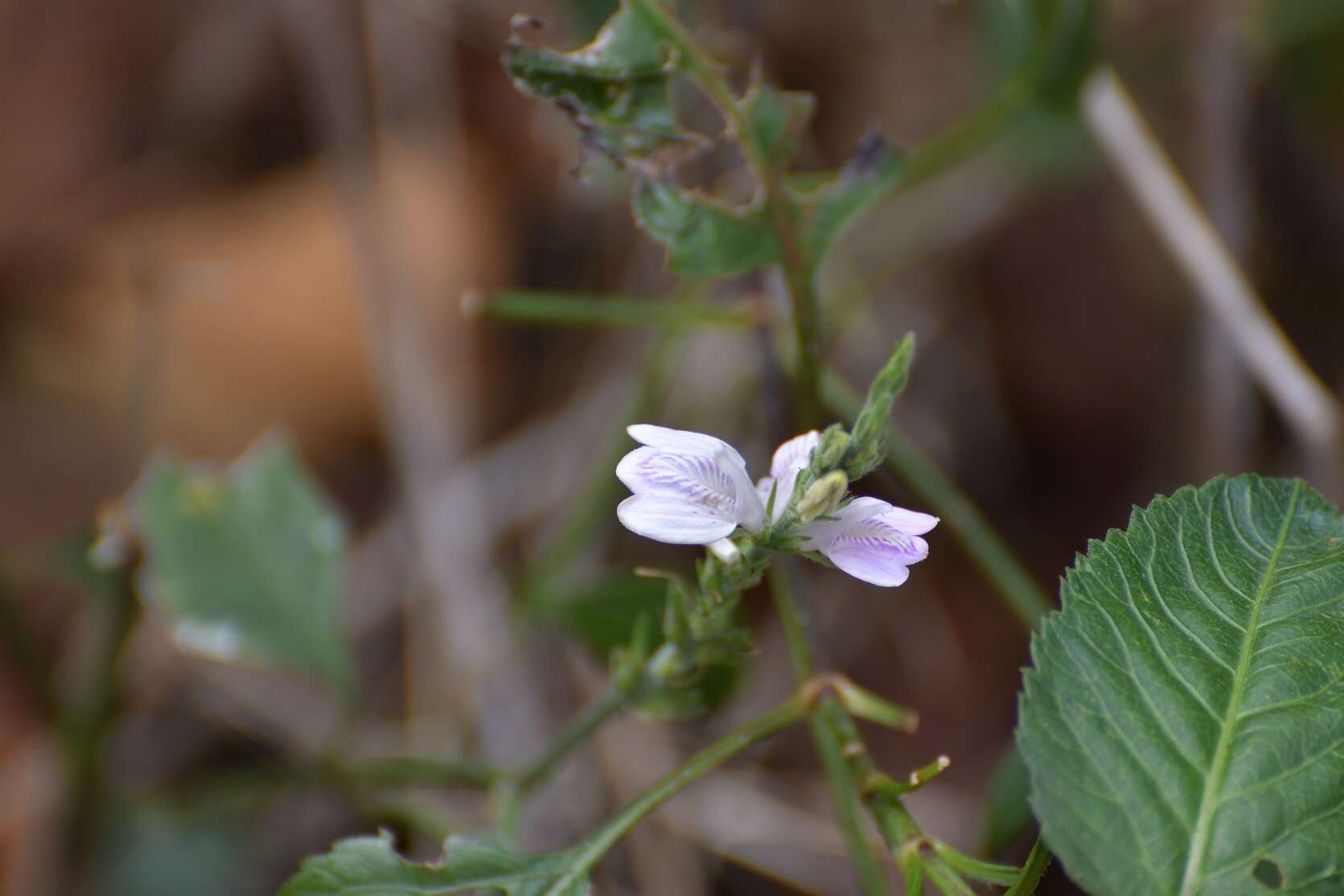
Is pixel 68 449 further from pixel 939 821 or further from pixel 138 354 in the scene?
pixel 939 821

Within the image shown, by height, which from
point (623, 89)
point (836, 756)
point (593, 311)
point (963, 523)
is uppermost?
point (623, 89)

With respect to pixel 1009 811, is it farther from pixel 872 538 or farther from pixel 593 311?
pixel 593 311

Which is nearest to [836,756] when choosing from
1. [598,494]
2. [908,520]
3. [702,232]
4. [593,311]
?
[908,520]

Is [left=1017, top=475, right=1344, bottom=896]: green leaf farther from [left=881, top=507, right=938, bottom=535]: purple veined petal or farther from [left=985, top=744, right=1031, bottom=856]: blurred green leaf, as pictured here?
[left=985, top=744, right=1031, bottom=856]: blurred green leaf

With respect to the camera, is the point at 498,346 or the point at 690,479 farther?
the point at 498,346

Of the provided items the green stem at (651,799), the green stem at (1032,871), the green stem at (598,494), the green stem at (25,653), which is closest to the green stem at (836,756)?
the green stem at (651,799)

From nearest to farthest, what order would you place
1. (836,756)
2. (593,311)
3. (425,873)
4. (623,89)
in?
(425,873) → (836,756) → (623,89) → (593,311)
